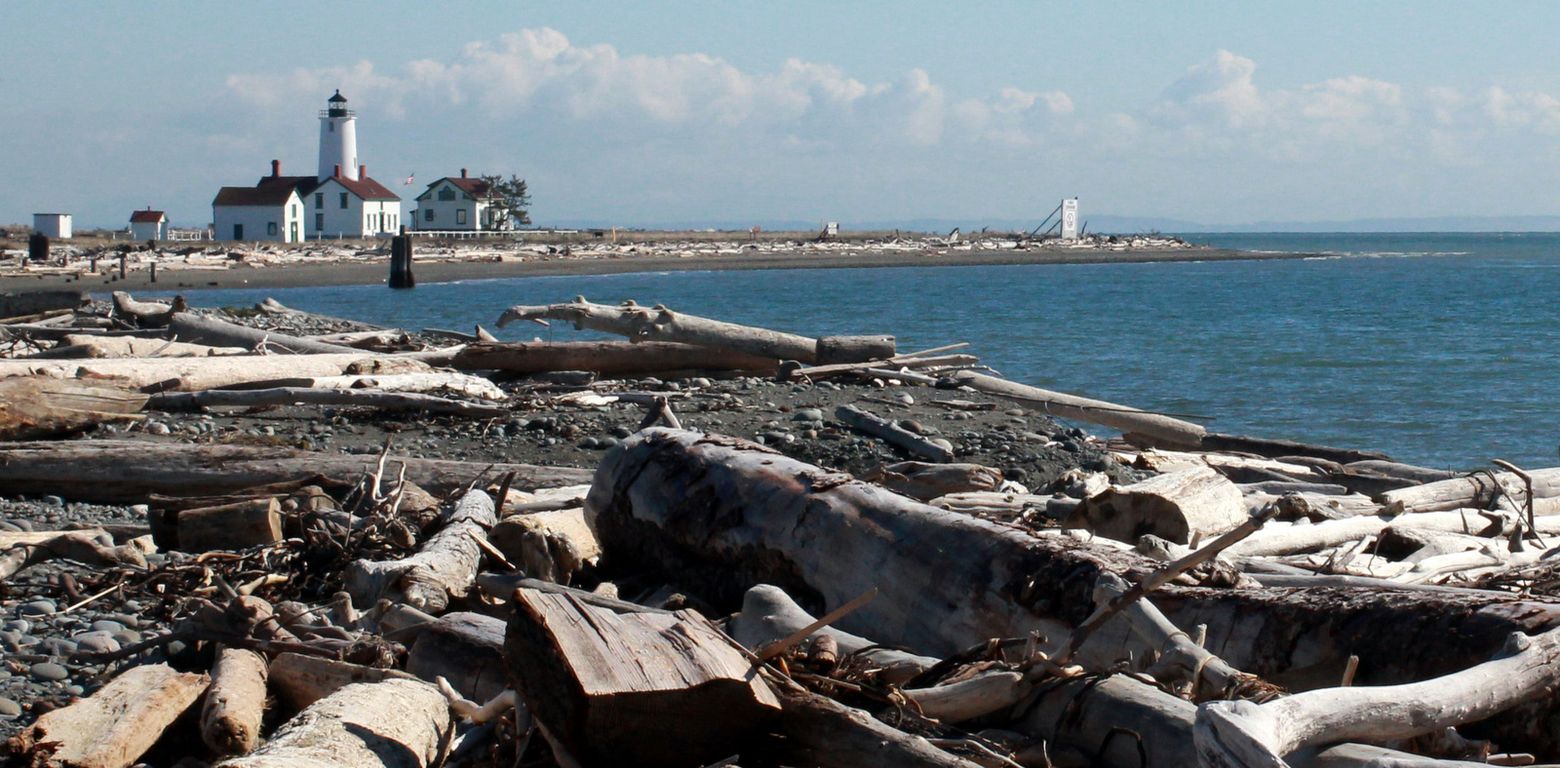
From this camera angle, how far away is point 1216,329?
38781mm

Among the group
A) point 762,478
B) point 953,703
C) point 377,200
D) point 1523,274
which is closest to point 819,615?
point 762,478

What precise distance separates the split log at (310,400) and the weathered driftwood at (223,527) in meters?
4.43

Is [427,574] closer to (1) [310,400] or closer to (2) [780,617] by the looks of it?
(2) [780,617]

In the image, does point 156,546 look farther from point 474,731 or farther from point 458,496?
point 474,731

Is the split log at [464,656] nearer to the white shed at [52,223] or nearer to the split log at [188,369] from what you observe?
the split log at [188,369]

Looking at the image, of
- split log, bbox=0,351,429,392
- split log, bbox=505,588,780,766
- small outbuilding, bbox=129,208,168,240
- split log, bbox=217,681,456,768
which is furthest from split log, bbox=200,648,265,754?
small outbuilding, bbox=129,208,168,240

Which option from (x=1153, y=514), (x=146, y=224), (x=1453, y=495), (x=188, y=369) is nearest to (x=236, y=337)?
(x=188, y=369)

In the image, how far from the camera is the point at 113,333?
55.3ft

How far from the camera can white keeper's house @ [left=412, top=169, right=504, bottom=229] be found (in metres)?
87.5

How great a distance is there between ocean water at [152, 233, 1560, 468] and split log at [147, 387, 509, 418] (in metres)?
11.5

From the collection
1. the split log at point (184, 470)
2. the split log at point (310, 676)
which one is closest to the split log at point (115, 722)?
the split log at point (310, 676)

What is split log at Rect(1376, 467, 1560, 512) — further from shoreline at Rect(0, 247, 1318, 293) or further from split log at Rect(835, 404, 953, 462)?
shoreline at Rect(0, 247, 1318, 293)

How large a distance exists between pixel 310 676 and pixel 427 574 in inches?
44.6

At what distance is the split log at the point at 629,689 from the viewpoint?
343cm
